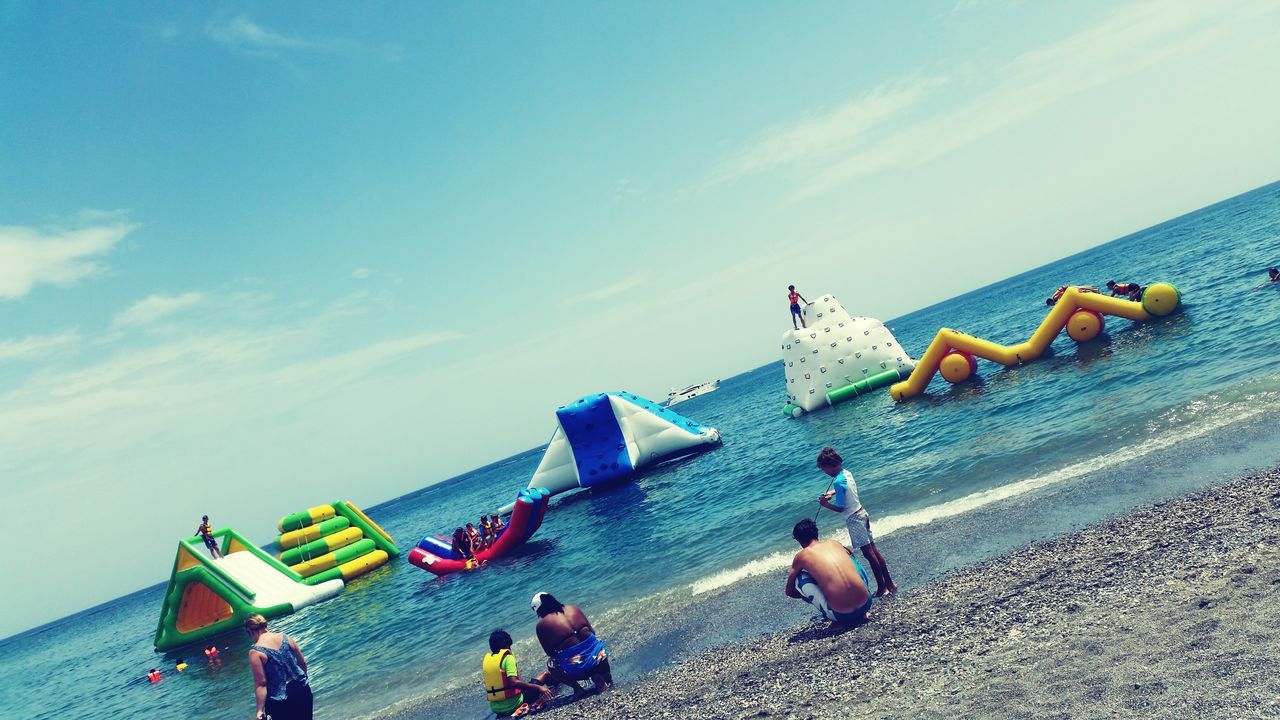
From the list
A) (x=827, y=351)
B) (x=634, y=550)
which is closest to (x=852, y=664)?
(x=634, y=550)

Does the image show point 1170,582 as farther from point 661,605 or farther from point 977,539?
point 661,605

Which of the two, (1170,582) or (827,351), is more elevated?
(827,351)

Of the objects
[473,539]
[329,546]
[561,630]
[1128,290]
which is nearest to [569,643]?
[561,630]

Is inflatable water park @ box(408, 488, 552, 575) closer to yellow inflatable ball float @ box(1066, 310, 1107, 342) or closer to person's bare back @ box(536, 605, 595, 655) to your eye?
person's bare back @ box(536, 605, 595, 655)

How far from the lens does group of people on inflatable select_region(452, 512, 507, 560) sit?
24.2m

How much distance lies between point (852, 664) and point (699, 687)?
1.73 metres

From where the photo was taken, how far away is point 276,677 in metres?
7.24

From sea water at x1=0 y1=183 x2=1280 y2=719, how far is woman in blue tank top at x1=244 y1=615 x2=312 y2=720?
287 cm

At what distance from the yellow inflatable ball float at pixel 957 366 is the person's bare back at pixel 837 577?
1773 centimetres

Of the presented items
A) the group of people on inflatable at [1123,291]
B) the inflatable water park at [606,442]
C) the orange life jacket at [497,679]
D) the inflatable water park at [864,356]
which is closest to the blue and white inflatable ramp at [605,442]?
the inflatable water park at [606,442]

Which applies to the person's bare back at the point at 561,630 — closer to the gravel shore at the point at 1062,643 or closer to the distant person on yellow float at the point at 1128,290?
the gravel shore at the point at 1062,643

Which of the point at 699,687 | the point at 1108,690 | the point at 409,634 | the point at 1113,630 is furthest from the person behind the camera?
the point at 409,634

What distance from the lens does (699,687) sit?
7453 millimetres

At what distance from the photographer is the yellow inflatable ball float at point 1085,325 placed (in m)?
21.4
